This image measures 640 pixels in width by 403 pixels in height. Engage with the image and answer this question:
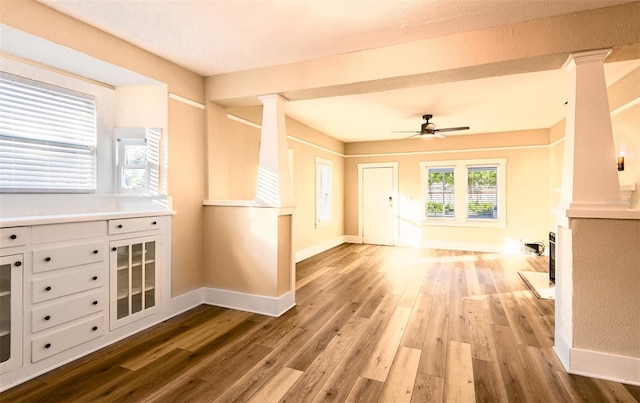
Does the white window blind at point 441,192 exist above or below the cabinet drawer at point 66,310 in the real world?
above

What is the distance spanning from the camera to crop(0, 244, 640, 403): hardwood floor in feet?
6.39

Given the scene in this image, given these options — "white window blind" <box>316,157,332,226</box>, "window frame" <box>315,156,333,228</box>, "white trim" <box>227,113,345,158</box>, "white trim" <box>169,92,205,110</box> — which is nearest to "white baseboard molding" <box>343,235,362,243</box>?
"window frame" <box>315,156,333,228</box>

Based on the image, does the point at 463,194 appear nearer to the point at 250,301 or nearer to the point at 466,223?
the point at 466,223

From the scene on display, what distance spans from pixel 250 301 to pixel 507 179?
5983 mm

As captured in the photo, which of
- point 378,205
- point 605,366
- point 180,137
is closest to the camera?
point 605,366

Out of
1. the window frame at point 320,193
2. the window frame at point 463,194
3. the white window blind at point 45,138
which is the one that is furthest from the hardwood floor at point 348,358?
the window frame at point 463,194

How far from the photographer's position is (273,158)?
330cm

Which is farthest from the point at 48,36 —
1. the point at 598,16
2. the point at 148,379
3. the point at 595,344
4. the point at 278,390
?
the point at 595,344

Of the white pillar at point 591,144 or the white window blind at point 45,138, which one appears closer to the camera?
the white pillar at point 591,144

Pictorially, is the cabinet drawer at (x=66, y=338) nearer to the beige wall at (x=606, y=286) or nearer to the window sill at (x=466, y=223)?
the beige wall at (x=606, y=286)

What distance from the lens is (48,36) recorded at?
2.24 meters

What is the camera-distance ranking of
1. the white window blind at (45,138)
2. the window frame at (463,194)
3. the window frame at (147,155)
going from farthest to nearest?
the window frame at (463,194)
the window frame at (147,155)
the white window blind at (45,138)

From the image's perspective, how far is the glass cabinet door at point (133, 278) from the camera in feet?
8.76

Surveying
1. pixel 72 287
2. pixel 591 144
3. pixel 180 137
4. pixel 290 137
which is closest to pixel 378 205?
pixel 290 137
